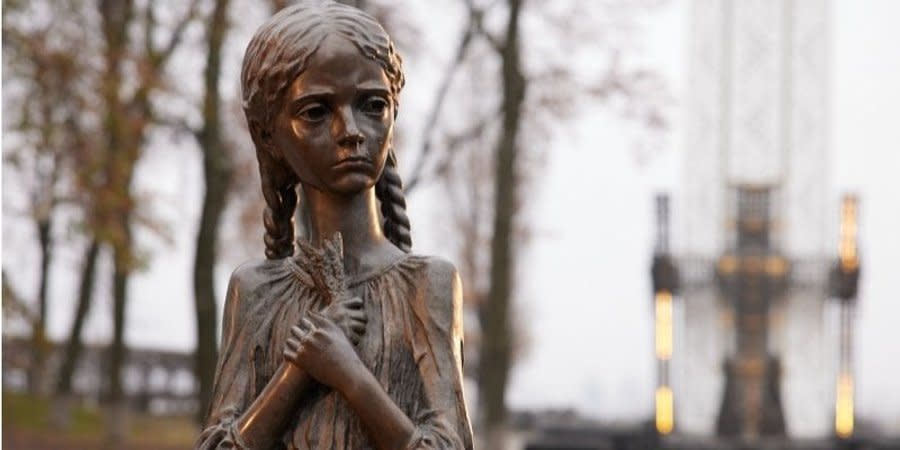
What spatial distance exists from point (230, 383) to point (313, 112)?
2.29ft

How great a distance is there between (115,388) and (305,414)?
22.1 meters

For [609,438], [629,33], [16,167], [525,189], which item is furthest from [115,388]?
[525,189]

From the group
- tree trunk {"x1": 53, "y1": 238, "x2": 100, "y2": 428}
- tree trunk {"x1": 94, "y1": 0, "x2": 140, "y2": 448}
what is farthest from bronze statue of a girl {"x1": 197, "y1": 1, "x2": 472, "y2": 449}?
tree trunk {"x1": 53, "y1": 238, "x2": 100, "y2": 428}

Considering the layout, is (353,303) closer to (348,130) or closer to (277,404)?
(277,404)

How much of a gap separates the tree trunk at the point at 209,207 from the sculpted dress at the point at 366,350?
13.3 metres

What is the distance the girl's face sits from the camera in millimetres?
4000

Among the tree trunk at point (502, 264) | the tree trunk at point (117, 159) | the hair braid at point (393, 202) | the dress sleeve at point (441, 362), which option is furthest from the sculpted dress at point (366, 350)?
the tree trunk at point (117, 159)

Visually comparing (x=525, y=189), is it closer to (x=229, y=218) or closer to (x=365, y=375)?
(x=229, y=218)

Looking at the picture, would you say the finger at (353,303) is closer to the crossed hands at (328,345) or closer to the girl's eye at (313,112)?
the crossed hands at (328,345)

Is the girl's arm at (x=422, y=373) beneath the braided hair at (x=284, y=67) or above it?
beneath

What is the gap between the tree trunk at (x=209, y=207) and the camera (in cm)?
1770

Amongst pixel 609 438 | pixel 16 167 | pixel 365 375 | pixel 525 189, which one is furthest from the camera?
pixel 525 189

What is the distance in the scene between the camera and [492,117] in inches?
840

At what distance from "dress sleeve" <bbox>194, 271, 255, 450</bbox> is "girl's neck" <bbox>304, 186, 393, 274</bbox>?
0.85ft
